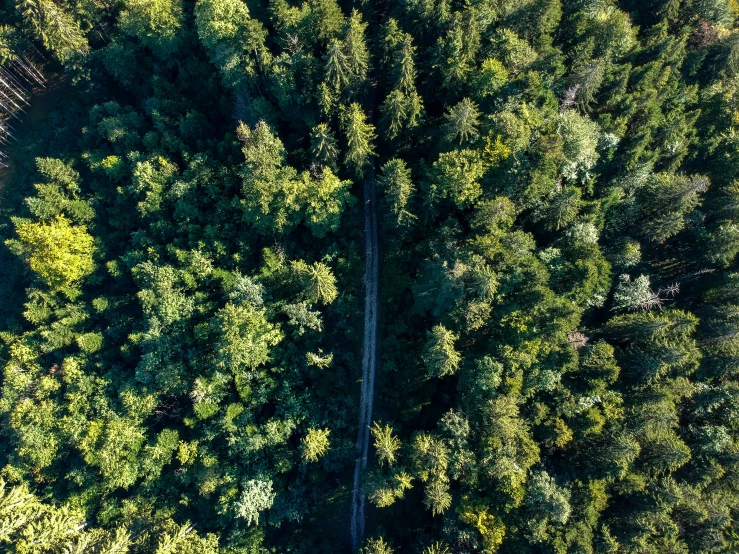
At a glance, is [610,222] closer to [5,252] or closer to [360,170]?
[360,170]

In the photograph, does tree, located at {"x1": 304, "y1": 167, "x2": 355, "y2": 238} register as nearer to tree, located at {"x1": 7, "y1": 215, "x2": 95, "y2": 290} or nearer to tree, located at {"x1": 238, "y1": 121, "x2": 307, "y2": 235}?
tree, located at {"x1": 238, "y1": 121, "x2": 307, "y2": 235}

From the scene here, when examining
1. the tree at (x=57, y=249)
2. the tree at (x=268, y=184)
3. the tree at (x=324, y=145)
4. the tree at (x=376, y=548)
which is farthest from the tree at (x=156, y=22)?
the tree at (x=376, y=548)

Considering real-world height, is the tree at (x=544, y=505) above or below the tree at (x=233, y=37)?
below

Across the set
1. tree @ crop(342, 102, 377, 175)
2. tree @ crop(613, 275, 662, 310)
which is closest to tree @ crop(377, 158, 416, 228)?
tree @ crop(342, 102, 377, 175)

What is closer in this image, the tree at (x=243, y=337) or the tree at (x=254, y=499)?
the tree at (x=254, y=499)

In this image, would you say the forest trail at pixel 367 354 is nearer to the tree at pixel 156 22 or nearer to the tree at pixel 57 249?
the tree at pixel 156 22

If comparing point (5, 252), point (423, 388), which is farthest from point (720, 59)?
point (5, 252)
